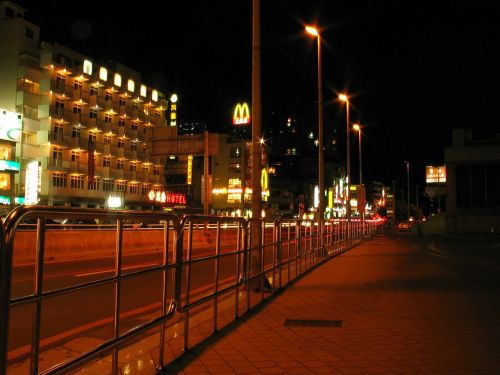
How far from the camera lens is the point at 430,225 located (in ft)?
169

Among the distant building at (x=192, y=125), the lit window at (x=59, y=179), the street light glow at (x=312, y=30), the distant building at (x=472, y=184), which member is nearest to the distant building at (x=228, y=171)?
the lit window at (x=59, y=179)

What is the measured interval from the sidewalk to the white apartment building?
4167cm

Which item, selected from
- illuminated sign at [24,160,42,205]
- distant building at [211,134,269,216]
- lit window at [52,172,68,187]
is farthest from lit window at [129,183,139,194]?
illuminated sign at [24,160,42,205]

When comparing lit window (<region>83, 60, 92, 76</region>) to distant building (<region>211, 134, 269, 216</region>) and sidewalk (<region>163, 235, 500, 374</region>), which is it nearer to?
distant building (<region>211, 134, 269, 216</region>)

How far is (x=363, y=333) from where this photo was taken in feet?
24.2

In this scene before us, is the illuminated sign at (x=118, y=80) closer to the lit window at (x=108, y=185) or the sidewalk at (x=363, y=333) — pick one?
the lit window at (x=108, y=185)

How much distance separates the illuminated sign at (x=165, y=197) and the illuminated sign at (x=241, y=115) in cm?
1337

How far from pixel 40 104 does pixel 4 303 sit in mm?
57129

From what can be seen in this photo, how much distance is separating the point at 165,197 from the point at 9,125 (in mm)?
25793

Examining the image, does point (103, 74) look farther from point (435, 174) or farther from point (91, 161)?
point (435, 174)

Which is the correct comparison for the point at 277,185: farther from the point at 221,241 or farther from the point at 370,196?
the point at 221,241

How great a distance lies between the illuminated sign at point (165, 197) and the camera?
68.1m

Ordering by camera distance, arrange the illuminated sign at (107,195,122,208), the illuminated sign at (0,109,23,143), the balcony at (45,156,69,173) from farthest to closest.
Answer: the illuminated sign at (107,195,122,208) < the balcony at (45,156,69,173) < the illuminated sign at (0,109,23,143)

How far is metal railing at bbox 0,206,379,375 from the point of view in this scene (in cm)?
354
